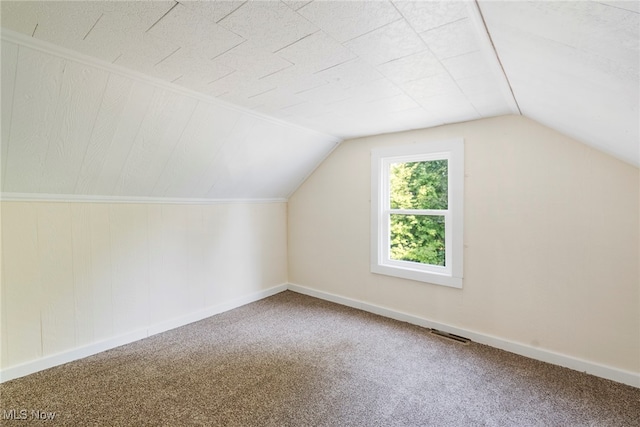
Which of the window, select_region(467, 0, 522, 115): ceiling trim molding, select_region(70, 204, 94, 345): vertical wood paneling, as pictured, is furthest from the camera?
the window

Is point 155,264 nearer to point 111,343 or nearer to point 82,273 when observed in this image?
point 82,273

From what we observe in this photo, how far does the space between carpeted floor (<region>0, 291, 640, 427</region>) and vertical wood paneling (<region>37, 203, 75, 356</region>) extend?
0.75ft

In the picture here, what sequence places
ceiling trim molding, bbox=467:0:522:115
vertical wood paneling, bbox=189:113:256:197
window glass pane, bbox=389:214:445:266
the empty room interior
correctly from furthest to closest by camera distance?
window glass pane, bbox=389:214:445:266, vertical wood paneling, bbox=189:113:256:197, the empty room interior, ceiling trim molding, bbox=467:0:522:115

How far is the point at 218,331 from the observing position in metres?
2.95

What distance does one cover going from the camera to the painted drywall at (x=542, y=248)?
2.12m

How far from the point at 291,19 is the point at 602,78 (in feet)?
4.24

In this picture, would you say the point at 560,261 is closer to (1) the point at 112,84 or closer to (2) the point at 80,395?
(1) the point at 112,84

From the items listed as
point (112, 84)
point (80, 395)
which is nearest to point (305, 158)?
point (112, 84)

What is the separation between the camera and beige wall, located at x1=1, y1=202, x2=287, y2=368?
7.13 feet

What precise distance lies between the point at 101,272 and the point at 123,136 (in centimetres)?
123

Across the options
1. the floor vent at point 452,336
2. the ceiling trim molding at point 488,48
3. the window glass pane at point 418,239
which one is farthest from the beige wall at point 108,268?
the ceiling trim molding at point 488,48

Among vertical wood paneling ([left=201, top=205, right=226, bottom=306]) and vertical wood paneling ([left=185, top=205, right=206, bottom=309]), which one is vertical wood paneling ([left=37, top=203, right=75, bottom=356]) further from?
vertical wood paneling ([left=201, top=205, right=226, bottom=306])

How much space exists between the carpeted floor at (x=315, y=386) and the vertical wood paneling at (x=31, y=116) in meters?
1.44

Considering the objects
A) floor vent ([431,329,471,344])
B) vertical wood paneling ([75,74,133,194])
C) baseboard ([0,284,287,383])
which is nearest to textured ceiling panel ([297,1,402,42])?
vertical wood paneling ([75,74,133,194])
